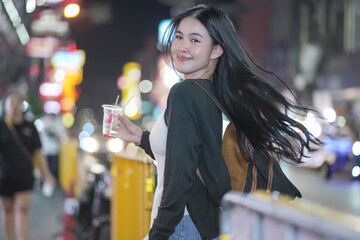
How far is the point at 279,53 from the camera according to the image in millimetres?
43000

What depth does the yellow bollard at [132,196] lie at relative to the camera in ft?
14.9

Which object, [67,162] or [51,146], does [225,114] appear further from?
[51,146]

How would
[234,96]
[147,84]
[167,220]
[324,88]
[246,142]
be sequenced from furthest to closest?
[147,84] → [324,88] → [234,96] → [246,142] → [167,220]

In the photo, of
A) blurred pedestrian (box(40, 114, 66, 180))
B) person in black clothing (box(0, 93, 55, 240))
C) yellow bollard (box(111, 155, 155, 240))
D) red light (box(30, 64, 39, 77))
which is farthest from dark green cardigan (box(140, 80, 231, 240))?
red light (box(30, 64, 39, 77))

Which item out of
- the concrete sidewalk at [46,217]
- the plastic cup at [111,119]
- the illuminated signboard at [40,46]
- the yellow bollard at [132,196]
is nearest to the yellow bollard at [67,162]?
the concrete sidewalk at [46,217]

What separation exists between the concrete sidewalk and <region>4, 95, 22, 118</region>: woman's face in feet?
7.31

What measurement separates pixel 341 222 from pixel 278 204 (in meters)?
0.34

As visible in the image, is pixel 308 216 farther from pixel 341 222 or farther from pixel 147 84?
pixel 147 84

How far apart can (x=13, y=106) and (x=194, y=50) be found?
5367 mm

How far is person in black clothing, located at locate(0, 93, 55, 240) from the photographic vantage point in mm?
7617

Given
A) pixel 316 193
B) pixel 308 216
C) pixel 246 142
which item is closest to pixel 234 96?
pixel 246 142

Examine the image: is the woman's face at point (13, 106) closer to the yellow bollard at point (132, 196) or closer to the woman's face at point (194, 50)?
the yellow bollard at point (132, 196)

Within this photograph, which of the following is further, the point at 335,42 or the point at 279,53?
the point at 279,53

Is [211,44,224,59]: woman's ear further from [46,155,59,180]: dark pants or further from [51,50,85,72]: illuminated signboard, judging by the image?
[51,50,85,72]: illuminated signboard
